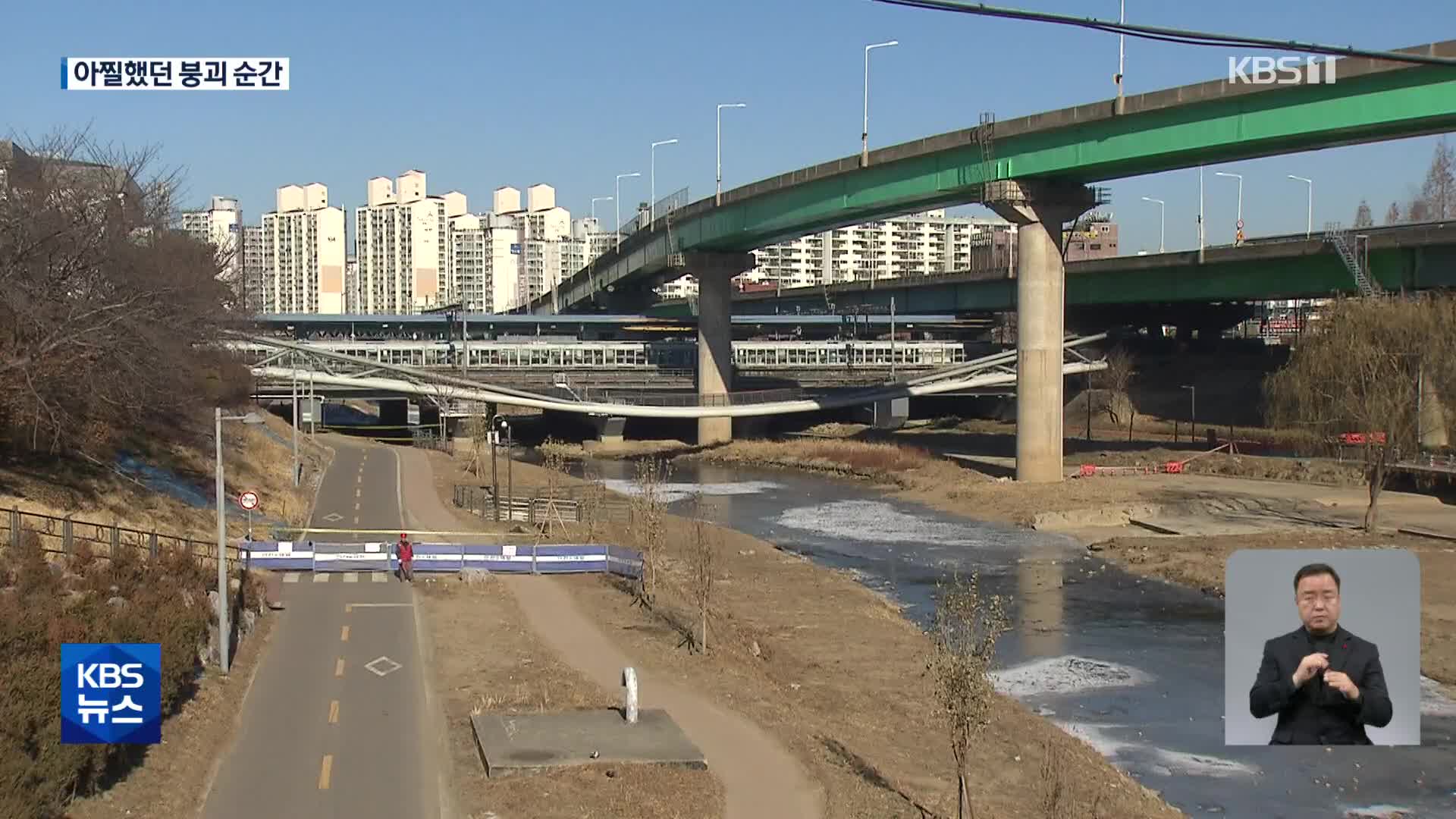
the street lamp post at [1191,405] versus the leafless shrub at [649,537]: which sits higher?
the street lamp post at [1191,405]

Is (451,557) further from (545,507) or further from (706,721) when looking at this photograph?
(706,721)

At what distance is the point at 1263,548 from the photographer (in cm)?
3741

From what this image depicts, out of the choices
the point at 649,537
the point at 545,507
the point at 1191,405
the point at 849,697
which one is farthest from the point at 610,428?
the point at 849,697

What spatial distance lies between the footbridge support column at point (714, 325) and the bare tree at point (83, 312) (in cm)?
5059

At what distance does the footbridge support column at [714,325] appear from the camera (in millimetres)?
99188

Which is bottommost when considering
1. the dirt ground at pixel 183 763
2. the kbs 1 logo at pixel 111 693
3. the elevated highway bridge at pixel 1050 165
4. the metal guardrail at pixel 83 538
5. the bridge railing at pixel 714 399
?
the dirt ground at pixel 183 763

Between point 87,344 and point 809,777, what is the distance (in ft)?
80.8

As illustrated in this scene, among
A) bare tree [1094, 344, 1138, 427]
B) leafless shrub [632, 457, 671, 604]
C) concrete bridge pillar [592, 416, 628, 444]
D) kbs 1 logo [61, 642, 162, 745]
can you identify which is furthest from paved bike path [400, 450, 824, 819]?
bare tree [1094, 344, 1138, 427]

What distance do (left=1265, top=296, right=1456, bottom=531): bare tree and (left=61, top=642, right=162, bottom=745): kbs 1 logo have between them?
44.6m

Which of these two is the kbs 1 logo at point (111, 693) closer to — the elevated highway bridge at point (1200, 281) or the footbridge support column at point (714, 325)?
the elevated highway bridge at point (1200, 281)

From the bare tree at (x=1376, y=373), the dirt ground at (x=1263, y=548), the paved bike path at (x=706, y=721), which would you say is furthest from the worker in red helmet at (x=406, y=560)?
the bare tree at (x=1376, y=373)

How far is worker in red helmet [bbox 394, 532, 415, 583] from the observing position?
37906 millimetres

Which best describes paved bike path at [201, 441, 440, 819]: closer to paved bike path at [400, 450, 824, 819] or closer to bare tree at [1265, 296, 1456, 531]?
paved bike path at [400, 450, 824, 819]

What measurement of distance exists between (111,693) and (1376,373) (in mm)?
49080
